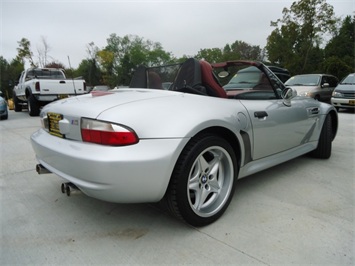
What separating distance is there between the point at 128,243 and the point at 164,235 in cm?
26

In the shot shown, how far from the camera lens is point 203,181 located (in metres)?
2.02

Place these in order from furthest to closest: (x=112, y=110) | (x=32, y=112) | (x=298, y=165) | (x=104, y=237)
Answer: (x=32, y=112)
(x=298, y=165)
(x=104, y=237)
(x=112, y=110)

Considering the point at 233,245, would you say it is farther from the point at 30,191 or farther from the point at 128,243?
the point at 30,191

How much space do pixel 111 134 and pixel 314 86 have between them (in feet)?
33.9

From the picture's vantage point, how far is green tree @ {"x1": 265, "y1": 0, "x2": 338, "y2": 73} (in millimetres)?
21875

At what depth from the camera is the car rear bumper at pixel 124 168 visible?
156cm

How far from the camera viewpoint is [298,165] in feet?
11.0

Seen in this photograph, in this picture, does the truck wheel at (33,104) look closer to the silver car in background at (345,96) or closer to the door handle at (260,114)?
the door handle at (260,114)

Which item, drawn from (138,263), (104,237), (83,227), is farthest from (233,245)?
(83,227)

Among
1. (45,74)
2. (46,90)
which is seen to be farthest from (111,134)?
(45,74)

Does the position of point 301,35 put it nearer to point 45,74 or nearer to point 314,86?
point 314,86

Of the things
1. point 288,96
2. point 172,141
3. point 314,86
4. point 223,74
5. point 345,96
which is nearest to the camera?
point 172,141

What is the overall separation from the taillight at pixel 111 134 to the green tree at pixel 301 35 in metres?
25.5

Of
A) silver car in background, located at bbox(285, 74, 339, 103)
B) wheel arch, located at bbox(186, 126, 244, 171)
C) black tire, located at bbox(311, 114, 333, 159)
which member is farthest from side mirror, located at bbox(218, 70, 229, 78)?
silver car in background, located at bbox(285, 74, 339, 103)
